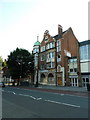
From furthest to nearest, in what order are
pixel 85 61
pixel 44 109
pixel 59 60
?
pixel 59 60, pixel 85 61, pixel 44 109

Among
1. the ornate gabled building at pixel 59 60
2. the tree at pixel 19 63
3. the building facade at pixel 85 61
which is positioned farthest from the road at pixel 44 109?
the tree at pixel 19 63

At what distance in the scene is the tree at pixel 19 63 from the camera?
3441 centimetres

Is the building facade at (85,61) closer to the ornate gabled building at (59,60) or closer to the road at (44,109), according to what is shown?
the ornate gabled building at (59,60)

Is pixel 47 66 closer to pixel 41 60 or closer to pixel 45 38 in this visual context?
pixel 41 60

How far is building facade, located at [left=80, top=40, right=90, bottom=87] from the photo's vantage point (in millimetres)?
26850

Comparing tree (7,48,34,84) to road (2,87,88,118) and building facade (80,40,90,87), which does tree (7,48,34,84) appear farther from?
road (2,87,88,118)

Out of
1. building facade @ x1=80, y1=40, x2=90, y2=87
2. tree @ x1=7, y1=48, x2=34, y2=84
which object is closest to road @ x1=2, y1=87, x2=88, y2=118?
building facade @ x1=80, y1=40, x2=90, y2=87

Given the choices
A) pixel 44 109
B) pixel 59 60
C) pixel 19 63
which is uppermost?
pixel 59 60

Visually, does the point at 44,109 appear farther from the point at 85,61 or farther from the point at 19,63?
the point at 19,63

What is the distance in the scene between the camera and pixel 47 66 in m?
37.1

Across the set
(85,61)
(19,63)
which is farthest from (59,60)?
(19,63)

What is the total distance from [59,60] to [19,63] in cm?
1084

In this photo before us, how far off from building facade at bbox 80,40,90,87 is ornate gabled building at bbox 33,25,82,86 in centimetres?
A: 91

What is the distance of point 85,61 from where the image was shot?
2731 cm
